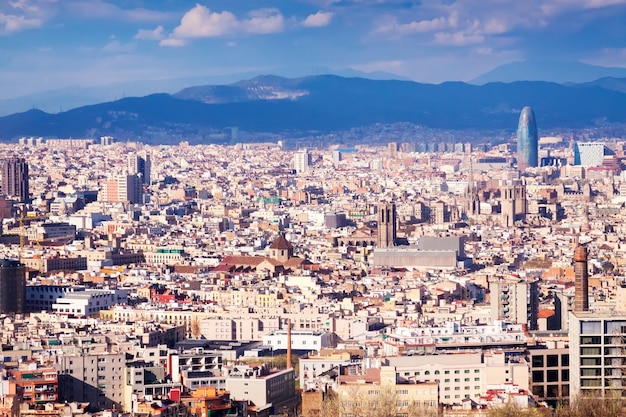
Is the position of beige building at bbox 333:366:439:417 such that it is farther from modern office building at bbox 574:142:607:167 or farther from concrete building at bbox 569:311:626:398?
modern office building at bbox 574:142:607:167

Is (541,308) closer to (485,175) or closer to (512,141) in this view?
(485,175)

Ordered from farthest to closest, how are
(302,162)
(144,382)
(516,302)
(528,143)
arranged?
(528,143)
(302,162)
(516,302)
(144,382)

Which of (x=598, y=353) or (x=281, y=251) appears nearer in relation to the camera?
(x=598, y=353)

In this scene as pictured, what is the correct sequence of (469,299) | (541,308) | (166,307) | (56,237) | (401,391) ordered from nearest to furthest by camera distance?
1. (401,391)
2. (541,308)
3. (166,307)
4. (469,299)
5. (56,237)

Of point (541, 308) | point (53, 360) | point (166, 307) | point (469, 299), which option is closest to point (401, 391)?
point (53, 360)

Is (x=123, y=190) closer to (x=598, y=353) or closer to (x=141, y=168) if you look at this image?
(x=141, y=168)


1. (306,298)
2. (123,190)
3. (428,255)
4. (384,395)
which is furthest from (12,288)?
(123,190)

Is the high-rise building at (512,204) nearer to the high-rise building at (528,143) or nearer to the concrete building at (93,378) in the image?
the concrete building at (93,378)
